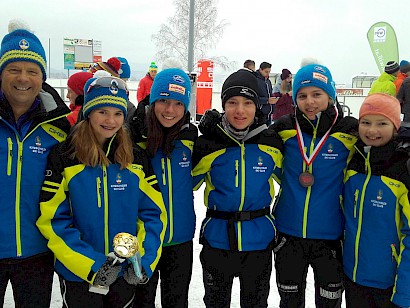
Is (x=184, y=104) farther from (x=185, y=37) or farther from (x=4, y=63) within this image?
(x=185, y=37)

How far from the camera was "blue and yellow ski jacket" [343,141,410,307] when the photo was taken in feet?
7.44

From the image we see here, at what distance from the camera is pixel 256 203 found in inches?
103

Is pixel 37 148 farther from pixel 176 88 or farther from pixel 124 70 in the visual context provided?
pixel 124 70

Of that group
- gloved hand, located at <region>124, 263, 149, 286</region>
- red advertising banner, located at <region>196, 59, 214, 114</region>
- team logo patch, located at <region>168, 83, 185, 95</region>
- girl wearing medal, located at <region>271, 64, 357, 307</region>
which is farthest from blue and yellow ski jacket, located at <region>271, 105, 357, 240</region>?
red advertising banner, located at <region>196, 59, 214, 114</region>

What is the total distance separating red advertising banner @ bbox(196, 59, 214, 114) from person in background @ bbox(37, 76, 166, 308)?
1207 cm

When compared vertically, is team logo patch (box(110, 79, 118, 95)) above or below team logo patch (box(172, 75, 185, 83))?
below

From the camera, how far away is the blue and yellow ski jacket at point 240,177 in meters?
2.59

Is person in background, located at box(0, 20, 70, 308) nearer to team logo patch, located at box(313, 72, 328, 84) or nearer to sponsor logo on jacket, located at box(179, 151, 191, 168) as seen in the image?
sponsor logo on jacket, located at box(179, 151, 191, 168)

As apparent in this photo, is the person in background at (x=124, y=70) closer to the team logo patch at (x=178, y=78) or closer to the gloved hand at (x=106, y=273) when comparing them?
the team logo patch at (x=178, y=78)

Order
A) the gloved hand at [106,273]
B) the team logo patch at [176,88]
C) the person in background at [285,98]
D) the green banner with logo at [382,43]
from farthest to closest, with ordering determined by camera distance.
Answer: the green banner with logo at [382,43] → the person in background at [285,98] → the team logo patch at [176,88] → the gloved hand at [106,273]

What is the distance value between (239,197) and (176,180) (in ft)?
1.45

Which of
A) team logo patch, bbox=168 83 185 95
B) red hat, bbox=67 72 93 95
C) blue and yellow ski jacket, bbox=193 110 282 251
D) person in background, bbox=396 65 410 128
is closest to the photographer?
blue and yellow ski jacket, bbox=193 110 282 251

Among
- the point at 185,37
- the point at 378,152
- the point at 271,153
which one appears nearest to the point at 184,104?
the point at 271,153

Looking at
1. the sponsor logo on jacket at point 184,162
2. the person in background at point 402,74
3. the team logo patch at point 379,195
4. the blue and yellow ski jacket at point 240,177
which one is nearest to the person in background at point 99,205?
the sponsor logo on jacket at point 184,162
